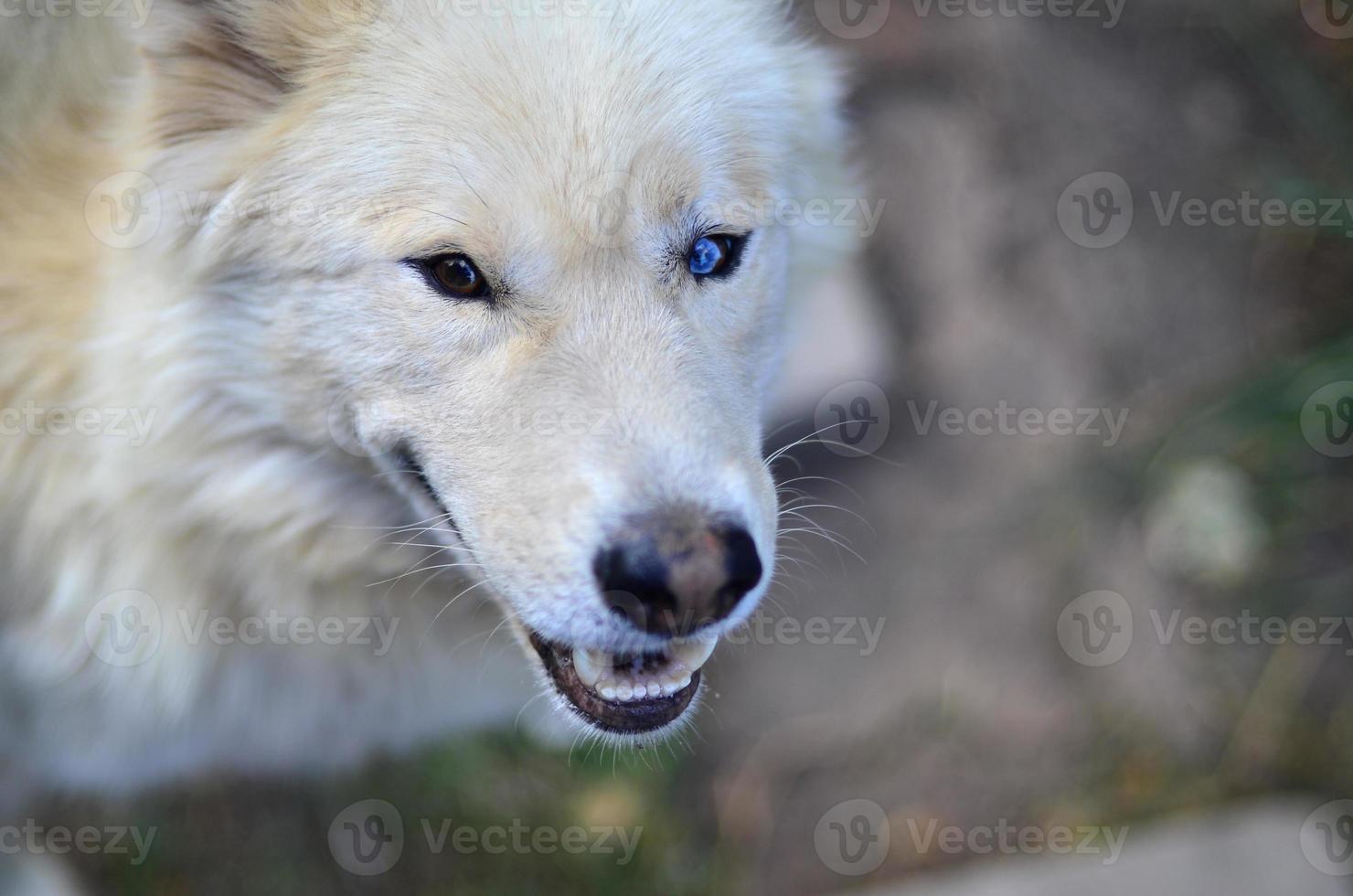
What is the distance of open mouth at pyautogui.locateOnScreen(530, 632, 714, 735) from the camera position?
1941 millimetres

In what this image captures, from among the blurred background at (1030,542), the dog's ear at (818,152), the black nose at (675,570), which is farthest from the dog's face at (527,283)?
the blurred background at (1030,542)

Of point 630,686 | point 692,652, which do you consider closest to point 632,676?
point 630,686

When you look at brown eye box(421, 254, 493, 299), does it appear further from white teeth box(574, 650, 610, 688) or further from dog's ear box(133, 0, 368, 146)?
white teeth box(574, 650, 610, 688)

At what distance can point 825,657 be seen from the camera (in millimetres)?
3568

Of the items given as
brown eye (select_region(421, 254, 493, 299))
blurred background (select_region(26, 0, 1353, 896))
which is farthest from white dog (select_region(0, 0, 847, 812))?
blurred background (select_region(26, 0, 1353, 896))

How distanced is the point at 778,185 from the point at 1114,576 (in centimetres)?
233

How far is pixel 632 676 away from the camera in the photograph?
6.41 ft

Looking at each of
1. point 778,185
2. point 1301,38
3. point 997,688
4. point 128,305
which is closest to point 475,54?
point 778,185

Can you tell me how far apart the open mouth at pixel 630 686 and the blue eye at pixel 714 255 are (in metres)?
0.80

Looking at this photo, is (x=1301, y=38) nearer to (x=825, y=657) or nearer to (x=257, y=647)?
(x=825, y=657)

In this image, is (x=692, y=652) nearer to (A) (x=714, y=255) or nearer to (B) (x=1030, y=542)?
(A) (x=714, y=255)

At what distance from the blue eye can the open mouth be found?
2.62ft

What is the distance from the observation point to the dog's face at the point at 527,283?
171cm

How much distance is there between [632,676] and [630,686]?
2 centimetres
